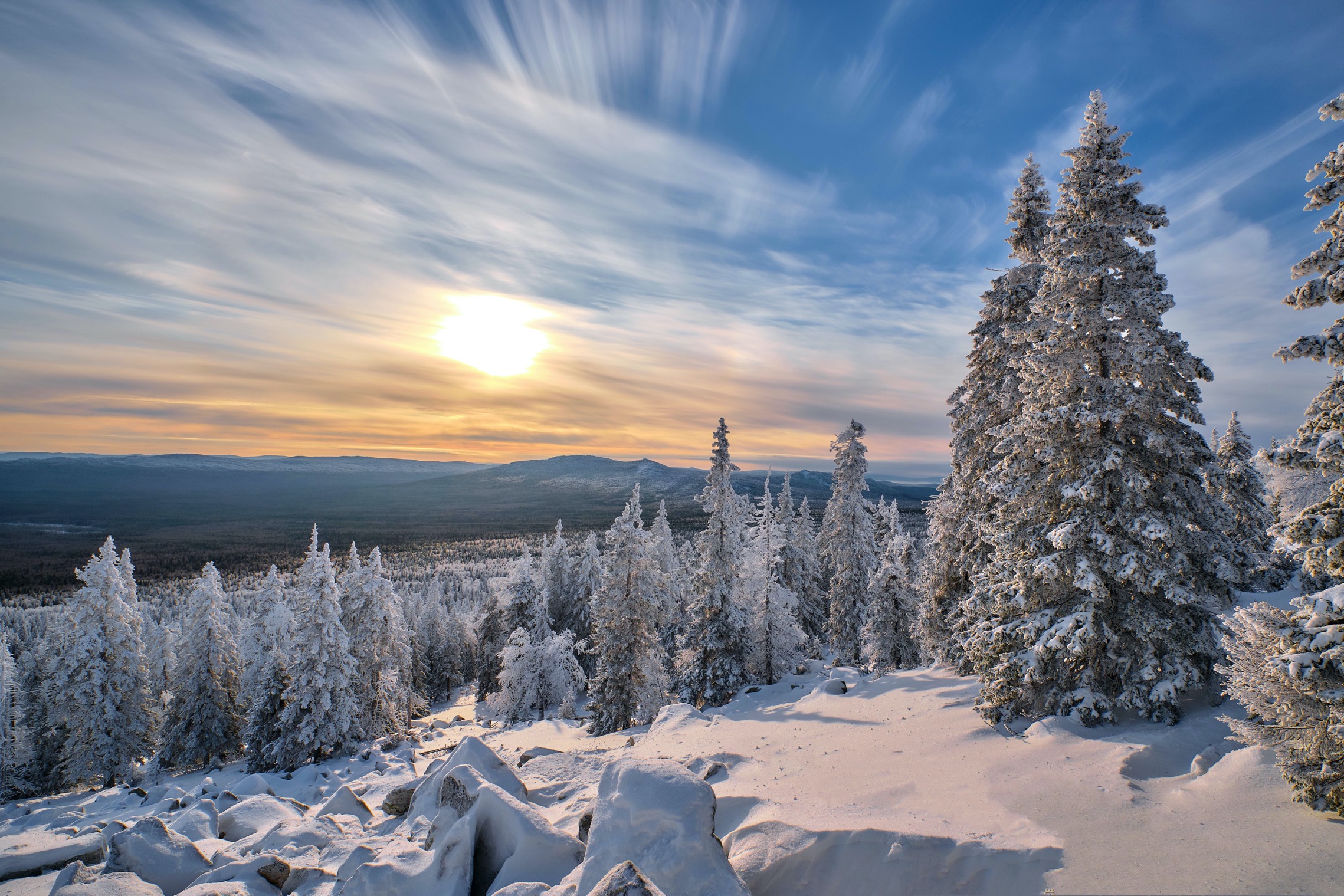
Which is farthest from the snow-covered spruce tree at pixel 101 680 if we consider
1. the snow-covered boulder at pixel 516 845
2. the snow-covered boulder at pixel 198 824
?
the snow-covered boulder at pixel 516 845

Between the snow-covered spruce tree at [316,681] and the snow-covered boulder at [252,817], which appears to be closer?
the snow-covered boulder at [252,817]

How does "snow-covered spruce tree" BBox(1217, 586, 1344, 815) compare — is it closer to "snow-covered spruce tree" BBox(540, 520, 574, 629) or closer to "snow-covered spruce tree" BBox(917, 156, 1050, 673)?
"snow-covered spruce tree" BBox(917, 156, 1050, 673)

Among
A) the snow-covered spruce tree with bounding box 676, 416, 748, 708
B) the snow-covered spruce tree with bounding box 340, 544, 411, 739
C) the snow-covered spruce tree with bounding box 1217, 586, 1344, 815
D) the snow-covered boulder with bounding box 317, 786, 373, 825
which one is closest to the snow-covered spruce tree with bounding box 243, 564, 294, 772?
the snow-covered spruce tree with bounding box 340, 544, 411, 739

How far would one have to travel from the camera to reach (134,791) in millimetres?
21109

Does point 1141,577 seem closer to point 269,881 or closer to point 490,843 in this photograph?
point 490,843

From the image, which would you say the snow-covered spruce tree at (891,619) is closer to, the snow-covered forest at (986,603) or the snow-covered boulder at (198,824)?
the snow-covered forest at (986,603)

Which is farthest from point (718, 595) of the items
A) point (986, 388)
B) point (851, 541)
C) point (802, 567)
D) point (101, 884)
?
point (101, 884)

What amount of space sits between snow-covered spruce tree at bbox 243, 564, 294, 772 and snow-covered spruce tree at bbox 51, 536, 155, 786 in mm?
5600

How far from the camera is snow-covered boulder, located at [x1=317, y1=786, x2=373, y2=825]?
12656mm

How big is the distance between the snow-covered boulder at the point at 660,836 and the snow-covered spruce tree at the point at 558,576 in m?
40.8

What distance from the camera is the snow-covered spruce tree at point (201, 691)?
32938 millimetres

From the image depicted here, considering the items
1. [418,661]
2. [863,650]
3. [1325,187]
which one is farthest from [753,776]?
[418,661]

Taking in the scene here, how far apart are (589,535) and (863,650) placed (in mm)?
26770

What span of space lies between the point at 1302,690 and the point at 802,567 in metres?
36.6
